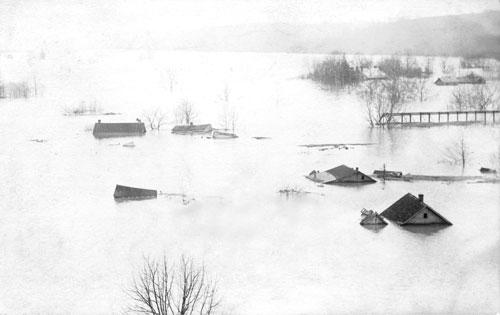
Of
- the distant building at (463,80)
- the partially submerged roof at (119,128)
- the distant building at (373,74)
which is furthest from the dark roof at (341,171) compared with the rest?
the partially submerged roof at (119,128)

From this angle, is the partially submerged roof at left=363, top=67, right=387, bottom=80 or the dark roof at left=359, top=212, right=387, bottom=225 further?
the partially submerged roof at left=363, top=67, right=387, bottom=80

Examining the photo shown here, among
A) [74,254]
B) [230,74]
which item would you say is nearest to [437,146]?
[230,74]

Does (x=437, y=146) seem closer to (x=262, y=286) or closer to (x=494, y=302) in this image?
(x=494, y=302)

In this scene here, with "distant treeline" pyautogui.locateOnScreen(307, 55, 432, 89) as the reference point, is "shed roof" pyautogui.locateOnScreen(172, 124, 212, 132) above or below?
below

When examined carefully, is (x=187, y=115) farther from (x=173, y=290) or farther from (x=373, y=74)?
(x=373, y=74)

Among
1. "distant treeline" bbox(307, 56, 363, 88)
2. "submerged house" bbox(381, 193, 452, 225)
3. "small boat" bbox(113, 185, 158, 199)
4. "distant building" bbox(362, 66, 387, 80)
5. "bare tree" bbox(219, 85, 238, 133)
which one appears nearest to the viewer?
"small boat" bbox(113, 185, 158, 199)

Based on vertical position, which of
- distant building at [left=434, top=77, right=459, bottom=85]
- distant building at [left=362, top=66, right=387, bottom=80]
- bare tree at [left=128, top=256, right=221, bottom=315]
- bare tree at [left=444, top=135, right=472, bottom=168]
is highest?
distant building at [left=362, top=66, right=387, bottom=80]

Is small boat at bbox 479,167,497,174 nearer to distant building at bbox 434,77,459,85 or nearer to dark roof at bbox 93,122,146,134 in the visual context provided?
distant building at bbox 434,77,459,85

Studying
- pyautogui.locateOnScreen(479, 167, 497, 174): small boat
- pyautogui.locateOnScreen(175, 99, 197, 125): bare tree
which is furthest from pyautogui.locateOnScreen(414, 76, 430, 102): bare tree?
pyautogui.locateOnScreen(175, 99, 197, 125): bare tree
